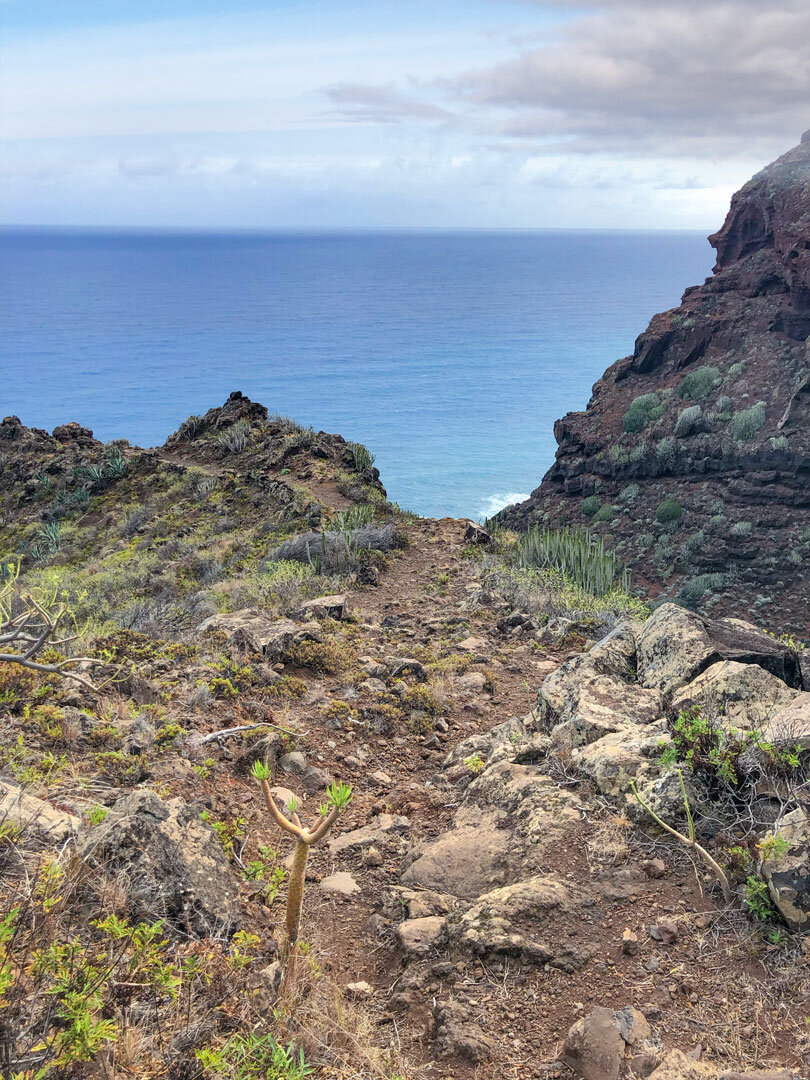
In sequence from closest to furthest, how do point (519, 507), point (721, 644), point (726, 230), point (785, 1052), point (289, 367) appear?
point (785, 1052), point (721, 644), point (519, 507), point (726, 230), point (289, 367)

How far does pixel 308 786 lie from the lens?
5074mm

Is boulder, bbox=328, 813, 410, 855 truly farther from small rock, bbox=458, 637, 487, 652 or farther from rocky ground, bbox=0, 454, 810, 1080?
small rock, bbox=458, 637, 487, 652

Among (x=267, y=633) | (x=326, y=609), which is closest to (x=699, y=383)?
(x=326, y=609)

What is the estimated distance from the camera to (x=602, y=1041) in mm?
2648

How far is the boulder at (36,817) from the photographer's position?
10.1 feet

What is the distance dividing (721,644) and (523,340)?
330 ft

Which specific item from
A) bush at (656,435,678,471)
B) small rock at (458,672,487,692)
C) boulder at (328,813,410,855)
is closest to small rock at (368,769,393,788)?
boulder at (328,813,410,855)

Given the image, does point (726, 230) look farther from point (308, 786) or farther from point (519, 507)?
point (308, 786)

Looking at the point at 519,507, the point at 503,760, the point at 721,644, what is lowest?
the point at 519,507

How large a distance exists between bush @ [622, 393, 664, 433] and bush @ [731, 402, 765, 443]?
3.25m

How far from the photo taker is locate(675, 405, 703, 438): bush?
90.1 ft

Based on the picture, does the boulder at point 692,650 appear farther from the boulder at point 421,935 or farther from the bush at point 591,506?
the bush at point 591,506

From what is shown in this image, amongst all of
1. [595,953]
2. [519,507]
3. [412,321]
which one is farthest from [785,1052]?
[412,321]

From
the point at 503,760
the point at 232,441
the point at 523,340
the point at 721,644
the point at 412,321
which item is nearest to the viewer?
the point at 503,760
